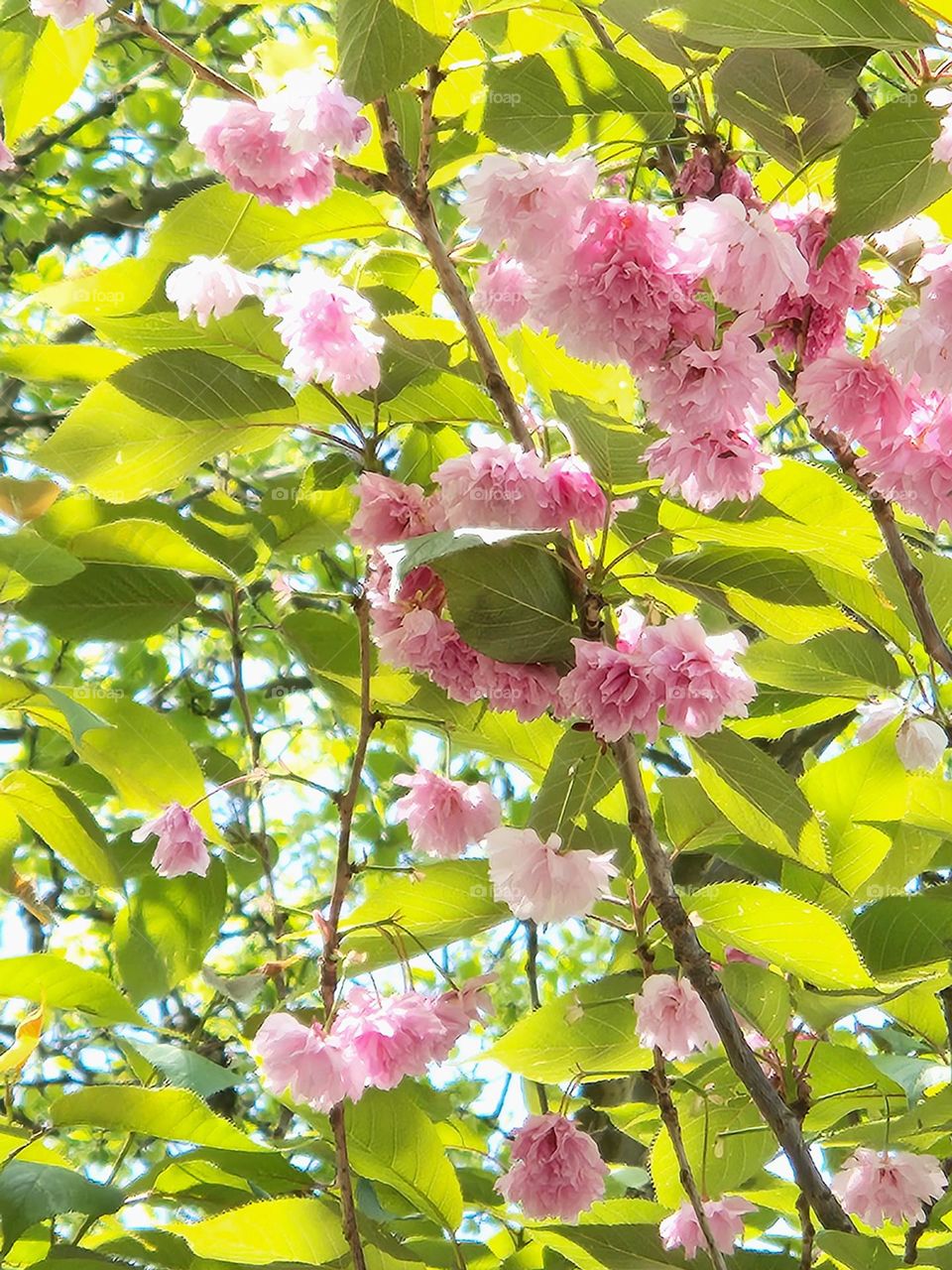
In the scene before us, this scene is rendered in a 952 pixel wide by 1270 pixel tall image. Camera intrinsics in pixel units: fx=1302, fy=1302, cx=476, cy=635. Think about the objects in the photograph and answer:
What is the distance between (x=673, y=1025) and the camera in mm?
1306

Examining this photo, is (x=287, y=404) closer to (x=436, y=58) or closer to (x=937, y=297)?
(x=436, y=58)

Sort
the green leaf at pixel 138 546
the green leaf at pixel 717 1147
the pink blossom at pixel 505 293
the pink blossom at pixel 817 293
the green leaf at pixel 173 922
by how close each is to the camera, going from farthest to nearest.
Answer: the green leaf at pixel 173 922, the green leaf at pixel 138 546, the green leaf at pixel 717 1147, the pink blossom at pixel 505 293, the pink blossom at pixel 817 293

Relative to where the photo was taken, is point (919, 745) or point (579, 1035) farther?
point (919, 745)

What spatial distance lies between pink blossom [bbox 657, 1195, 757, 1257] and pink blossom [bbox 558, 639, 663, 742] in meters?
0.57

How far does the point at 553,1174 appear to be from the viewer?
1452 mm

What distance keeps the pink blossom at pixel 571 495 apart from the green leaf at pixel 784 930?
1.38 feet

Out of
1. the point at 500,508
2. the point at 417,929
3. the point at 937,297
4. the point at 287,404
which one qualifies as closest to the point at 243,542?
the point at 287,404

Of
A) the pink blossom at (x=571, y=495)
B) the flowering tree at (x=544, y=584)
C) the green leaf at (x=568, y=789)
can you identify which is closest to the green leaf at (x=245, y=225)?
the flowering tree at (x=544, y=584)

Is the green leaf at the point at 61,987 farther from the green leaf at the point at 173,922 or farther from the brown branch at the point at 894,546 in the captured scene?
the brown branch at the point at 894,546

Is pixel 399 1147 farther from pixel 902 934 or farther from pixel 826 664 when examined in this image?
pixel 826 664

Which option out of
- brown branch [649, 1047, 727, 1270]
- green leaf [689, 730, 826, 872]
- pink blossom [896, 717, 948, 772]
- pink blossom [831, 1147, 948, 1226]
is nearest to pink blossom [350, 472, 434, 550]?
green leaf [689, 730, 826, 872]

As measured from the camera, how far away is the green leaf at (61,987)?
1.44 m

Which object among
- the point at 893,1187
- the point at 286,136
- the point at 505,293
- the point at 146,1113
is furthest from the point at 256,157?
the point at 893,1187

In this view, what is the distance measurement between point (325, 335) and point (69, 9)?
0.54 meters
